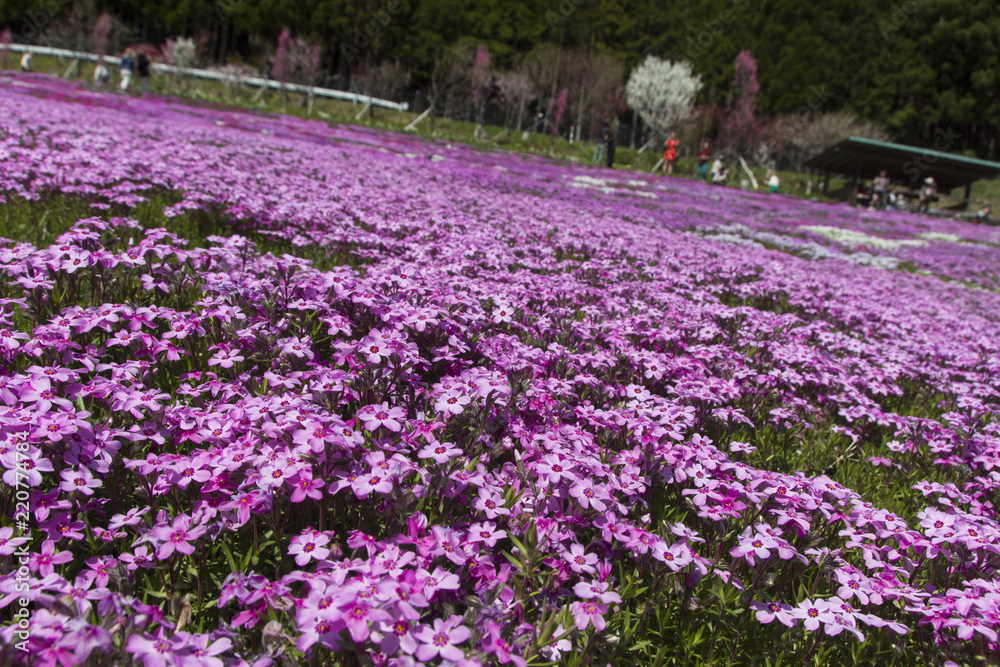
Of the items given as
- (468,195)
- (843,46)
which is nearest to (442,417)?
(468,195)

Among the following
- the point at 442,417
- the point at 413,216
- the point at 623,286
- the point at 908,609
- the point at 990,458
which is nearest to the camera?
the point at 908,609

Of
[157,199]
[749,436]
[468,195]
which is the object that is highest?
[468,195]

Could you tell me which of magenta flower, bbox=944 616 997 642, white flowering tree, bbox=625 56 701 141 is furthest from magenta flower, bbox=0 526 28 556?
white flowering tree, bbox=625 56 701 141

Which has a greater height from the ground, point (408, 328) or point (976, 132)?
point (976, 132)

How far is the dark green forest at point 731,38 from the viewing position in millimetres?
71062

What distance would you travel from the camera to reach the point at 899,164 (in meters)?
47.3

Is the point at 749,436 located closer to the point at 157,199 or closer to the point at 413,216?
the point at 413,216

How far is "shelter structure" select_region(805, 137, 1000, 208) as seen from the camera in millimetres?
41500

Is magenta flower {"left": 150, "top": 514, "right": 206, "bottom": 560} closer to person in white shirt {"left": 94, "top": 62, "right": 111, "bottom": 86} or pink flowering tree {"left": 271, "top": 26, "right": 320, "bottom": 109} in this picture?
pink flowering tree {"left": 271, "top": 26, "right": 320, "bottom": 109}

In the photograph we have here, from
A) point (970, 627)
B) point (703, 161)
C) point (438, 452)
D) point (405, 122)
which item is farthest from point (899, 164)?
point (438, 452)

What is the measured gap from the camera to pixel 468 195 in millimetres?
13766

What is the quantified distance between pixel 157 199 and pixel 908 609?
888 cm

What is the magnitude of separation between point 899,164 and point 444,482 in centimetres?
5947

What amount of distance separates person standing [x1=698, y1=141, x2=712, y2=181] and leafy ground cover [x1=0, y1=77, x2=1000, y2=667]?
132 ft
